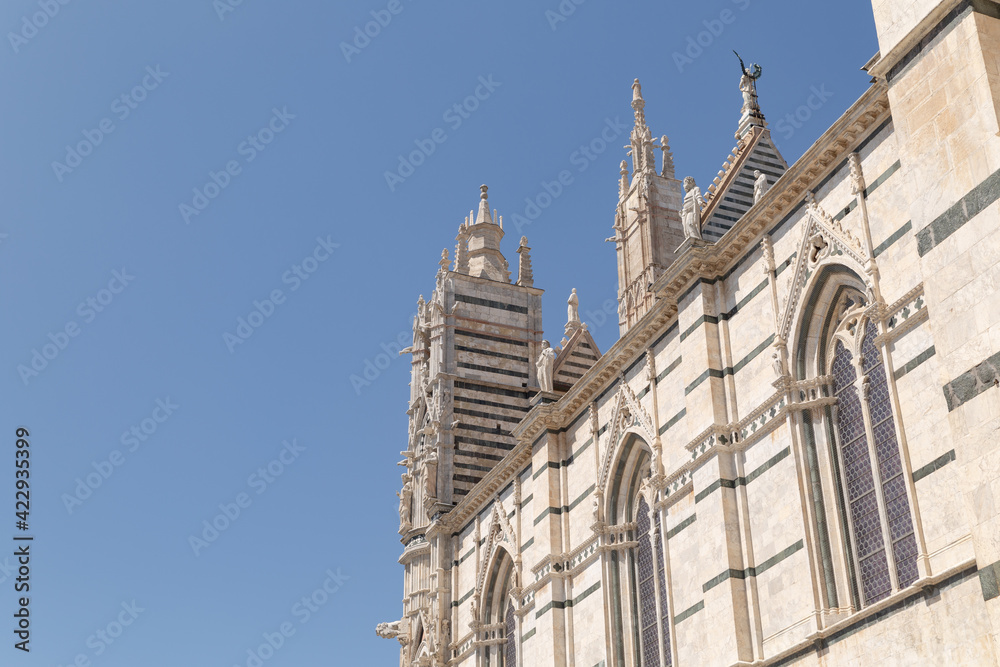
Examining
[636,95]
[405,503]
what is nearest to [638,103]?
[636,95]

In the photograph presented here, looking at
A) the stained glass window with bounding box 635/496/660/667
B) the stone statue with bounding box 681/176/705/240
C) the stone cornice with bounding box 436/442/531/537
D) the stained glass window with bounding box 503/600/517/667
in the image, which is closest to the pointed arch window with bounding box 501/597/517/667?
the stained glass window with bounding box 503/600/517/667

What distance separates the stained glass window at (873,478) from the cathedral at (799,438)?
0.03 meters

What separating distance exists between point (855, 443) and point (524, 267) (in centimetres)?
2364

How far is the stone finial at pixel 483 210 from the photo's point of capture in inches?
1670

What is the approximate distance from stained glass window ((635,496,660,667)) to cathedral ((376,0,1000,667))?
0.19ft

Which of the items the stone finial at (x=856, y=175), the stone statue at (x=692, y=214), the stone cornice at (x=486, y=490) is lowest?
the stone finial at (x=856, y=175)

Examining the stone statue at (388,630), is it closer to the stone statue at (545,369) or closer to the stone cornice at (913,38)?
the stone statue at (545,369)

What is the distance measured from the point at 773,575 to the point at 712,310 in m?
5.21

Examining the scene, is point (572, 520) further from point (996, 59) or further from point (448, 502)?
point (996, 59)

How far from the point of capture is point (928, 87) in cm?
1402

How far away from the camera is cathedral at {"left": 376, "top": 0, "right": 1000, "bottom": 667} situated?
13.3m

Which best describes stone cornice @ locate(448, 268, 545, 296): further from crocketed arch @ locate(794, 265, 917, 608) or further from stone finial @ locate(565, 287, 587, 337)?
crocketed arch @ locate(794, 265, 917, 608)

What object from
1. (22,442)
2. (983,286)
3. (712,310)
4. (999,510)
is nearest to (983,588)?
(999,510)

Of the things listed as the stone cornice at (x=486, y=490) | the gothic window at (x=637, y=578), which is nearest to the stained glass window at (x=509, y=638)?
the stone cornice at (x=486, y=490)
